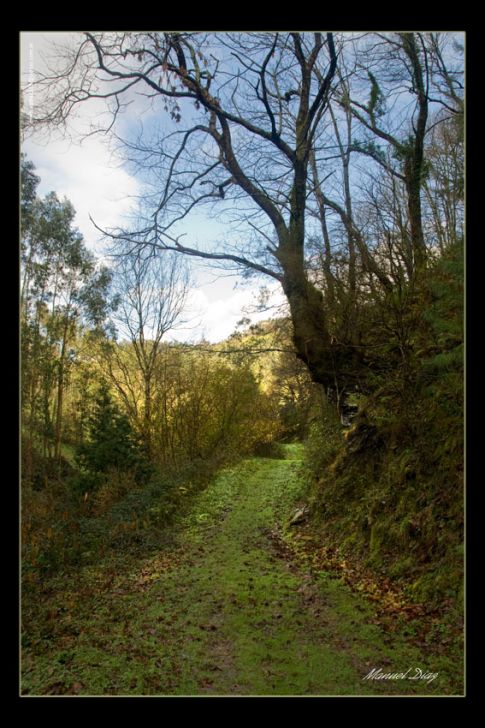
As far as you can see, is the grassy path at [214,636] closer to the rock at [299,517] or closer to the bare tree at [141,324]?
the rock at [299,517]

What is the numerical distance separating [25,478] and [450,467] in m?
4.45

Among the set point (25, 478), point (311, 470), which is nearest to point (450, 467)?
point (311, 470)

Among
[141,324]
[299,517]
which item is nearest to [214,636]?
[299,517]

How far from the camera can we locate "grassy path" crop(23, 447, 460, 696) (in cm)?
237

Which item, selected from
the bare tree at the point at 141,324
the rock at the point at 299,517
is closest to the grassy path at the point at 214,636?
the rock at the point at 299,517

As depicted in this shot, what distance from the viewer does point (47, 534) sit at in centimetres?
380

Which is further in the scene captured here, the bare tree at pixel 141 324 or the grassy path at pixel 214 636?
the bare tree at pixel 141 324

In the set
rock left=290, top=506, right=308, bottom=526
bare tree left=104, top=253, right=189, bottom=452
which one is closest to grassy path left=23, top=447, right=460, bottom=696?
rock left=290, top=506, right=308, bottom=526

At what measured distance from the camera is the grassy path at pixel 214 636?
237 cm

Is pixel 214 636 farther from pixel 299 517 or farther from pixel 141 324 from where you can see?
pixel 141 324

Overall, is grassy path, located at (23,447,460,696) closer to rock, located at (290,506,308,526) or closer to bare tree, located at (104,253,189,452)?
rock, located at (290,506,308,526)
